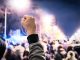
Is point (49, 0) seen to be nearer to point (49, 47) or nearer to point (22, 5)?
point (22, 5)

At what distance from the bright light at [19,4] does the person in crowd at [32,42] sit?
159cm

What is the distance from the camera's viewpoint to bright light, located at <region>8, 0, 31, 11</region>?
208 centimetres

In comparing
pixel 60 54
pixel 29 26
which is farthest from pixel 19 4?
pixel 29 26

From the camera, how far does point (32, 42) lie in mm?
494

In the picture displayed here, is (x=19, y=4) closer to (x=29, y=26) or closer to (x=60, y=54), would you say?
(x=60, y=54)

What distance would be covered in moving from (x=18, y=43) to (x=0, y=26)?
9.3 inches

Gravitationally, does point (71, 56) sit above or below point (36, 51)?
below

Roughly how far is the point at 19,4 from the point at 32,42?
165cm

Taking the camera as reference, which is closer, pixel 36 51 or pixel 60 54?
pixel 36 51

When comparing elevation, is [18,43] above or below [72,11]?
below

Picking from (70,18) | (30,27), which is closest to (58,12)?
(70,18)

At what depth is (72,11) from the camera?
2.22 meters

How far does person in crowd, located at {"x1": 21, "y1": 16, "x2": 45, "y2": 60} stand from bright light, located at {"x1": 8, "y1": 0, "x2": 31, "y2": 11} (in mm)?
1590

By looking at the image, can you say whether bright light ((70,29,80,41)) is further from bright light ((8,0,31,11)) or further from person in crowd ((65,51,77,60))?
bright light ((8,0,31,11))
